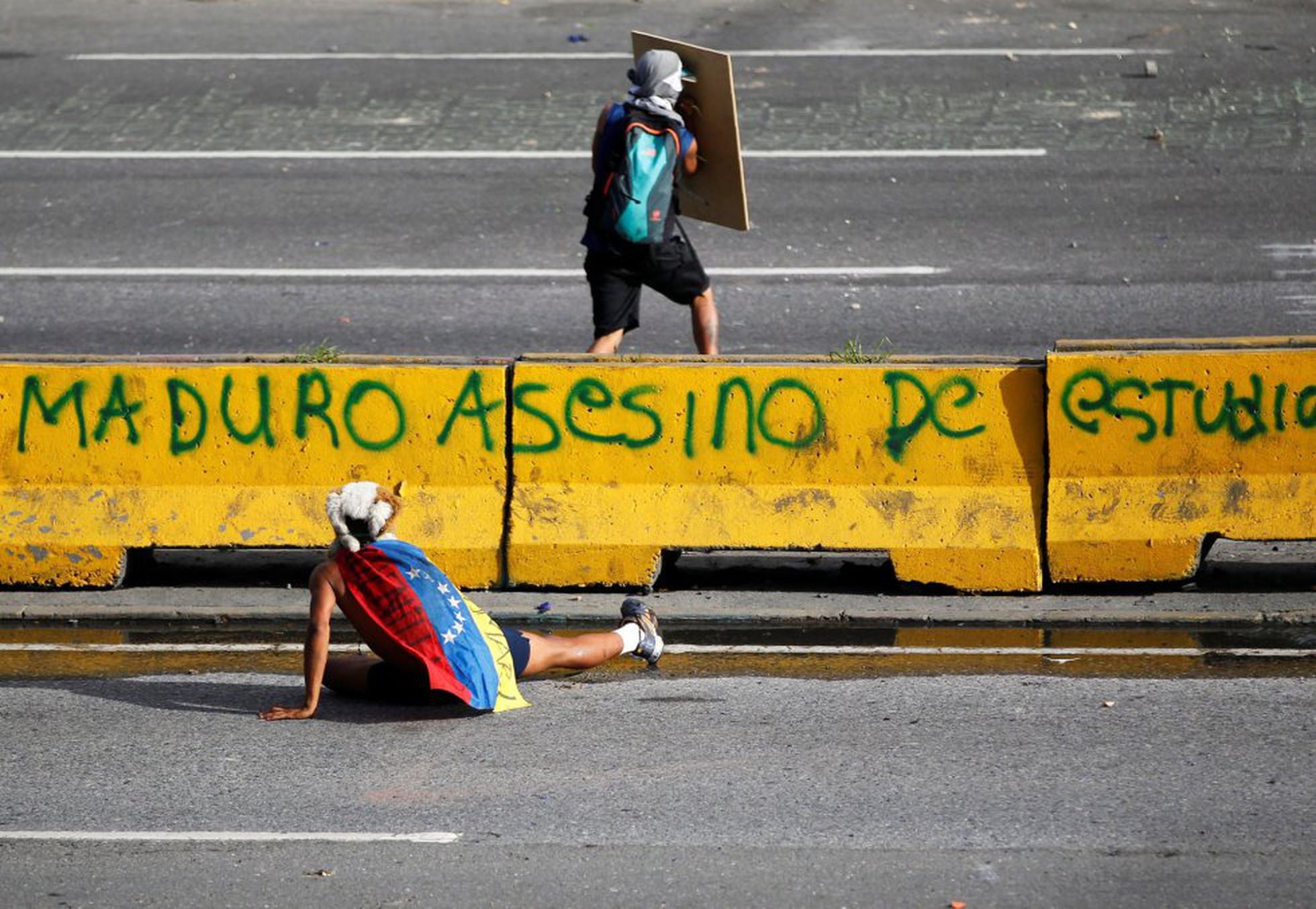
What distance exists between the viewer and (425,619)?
7.07 meters

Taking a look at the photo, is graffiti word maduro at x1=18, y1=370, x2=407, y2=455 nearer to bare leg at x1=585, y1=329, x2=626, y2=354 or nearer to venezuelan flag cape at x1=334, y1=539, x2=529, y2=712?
bare leg at x1=585, y1=329, x2=626, y2=354

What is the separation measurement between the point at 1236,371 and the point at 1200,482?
513 millimetres

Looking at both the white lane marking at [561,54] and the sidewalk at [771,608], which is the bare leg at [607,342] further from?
the white lane marking at [561,54]

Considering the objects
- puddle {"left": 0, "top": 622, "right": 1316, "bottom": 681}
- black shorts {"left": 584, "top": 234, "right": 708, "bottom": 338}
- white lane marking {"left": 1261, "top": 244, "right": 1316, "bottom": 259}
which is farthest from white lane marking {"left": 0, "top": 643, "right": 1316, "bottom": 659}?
white lane marking {"left": 1261, "top": 244, "right": 1316, "bottom": 259}

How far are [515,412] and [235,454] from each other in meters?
1.30

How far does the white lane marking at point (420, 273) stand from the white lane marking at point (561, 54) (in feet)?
14.0

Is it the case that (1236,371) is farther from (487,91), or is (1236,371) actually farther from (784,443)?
(487,91)

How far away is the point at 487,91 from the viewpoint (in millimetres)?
15945

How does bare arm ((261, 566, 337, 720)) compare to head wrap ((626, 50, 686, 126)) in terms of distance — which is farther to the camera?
head wrap ((626, 50, 686, 126))

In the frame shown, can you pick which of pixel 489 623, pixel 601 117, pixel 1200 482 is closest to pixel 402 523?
pixel 489 623

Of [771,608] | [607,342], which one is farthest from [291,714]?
[607,342]

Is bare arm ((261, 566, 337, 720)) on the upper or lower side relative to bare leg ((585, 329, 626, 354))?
lower

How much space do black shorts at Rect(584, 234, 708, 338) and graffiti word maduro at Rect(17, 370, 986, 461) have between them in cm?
112

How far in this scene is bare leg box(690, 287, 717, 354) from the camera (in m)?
9.91
